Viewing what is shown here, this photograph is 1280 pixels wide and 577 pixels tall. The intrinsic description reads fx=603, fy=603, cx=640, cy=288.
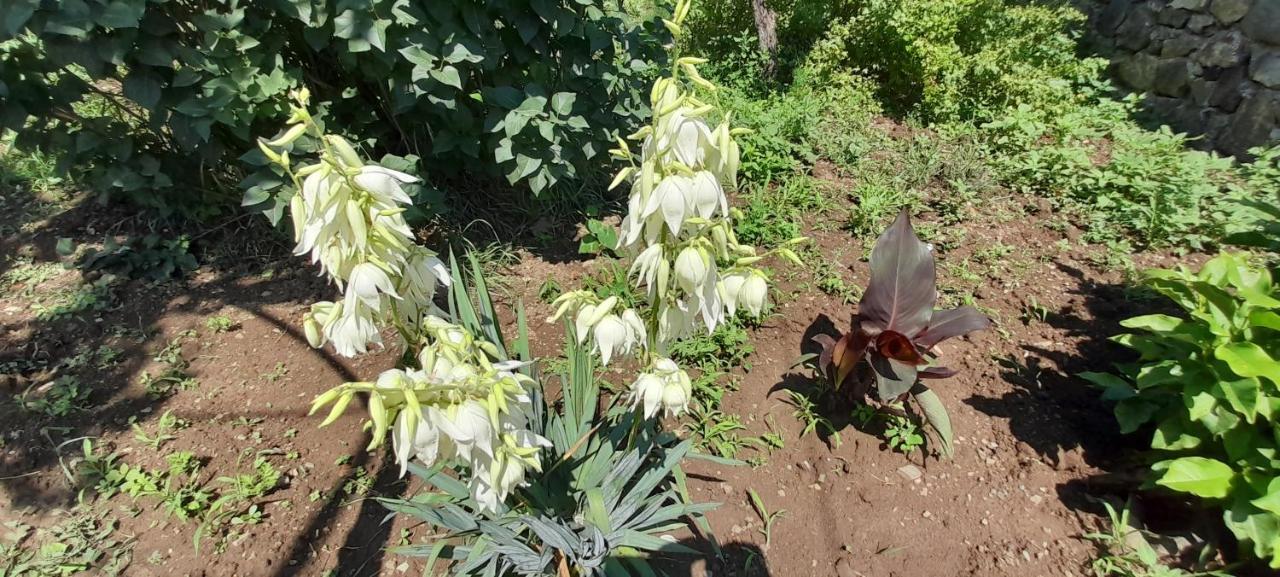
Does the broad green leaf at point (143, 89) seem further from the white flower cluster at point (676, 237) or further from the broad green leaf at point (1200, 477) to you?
the broad green leaf at point (1200, 477)

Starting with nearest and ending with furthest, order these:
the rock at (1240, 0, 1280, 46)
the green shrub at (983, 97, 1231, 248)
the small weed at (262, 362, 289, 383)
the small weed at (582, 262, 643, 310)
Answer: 1. the small weed at (262, 362, 289, 383)
2. the small weed at (582, 262, 643, 310)
3. the green shrub at (983, 97, 1231, 248)
4. the rock at (1240, 0, 1280, 46)

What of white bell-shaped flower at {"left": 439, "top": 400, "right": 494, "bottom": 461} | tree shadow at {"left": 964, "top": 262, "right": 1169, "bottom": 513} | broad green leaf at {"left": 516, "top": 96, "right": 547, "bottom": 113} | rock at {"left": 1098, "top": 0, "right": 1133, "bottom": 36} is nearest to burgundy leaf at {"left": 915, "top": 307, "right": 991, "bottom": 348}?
tree shadow at {"left": 964, "top": 262, "right": 1169, "bottom": 513}

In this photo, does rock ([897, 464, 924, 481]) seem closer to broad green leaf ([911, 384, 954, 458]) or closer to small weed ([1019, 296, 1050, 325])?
broad green leaf ([911, 384, 954, 458])

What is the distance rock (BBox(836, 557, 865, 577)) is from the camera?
1893 mm

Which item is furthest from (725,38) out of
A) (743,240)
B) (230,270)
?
(230,270)

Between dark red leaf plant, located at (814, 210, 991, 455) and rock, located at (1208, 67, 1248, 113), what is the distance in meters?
3.24

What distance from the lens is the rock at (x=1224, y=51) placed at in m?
3.69

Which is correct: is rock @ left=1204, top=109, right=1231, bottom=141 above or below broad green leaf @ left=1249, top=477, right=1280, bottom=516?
above

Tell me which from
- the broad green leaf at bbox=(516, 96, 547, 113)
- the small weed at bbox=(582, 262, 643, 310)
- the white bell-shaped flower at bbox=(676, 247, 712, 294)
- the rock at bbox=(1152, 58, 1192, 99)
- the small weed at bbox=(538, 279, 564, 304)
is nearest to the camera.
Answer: the white bell-shaped flower at bbox=(676, 247, 712, 294)

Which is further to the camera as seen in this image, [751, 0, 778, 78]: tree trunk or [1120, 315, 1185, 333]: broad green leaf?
[751, 0, 778, 78]: tree trunk

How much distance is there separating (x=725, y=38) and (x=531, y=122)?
2.99m

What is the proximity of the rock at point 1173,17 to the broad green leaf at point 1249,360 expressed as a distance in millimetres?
3617

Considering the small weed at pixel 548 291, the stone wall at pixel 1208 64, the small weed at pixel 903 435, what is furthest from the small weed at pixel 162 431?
the stone wall at pixel 1208 64

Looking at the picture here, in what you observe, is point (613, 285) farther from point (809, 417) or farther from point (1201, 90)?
point (1201, 90)
